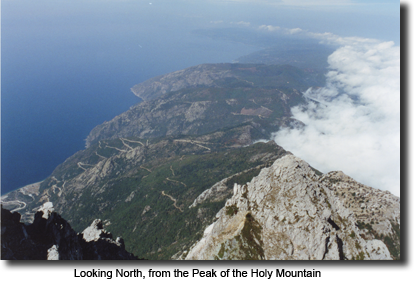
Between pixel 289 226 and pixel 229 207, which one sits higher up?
pixel 289 226

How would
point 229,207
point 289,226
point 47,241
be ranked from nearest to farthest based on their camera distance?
point 47,241 → point 289,226 → point 229,207

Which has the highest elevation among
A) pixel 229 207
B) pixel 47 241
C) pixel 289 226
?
pixel 47 241

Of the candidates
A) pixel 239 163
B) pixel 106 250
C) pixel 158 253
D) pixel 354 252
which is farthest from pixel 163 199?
pixel 354 252

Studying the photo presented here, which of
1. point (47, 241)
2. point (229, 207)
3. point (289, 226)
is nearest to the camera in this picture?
point (47, 241)

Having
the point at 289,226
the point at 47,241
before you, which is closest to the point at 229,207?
the point at 289,226

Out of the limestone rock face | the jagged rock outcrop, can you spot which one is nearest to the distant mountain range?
the limestone rock face

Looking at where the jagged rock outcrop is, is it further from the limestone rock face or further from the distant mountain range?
the limestone rock face

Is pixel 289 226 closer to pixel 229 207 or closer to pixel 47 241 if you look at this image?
pixel 229 207

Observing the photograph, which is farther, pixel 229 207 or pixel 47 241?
pixel 229 207
